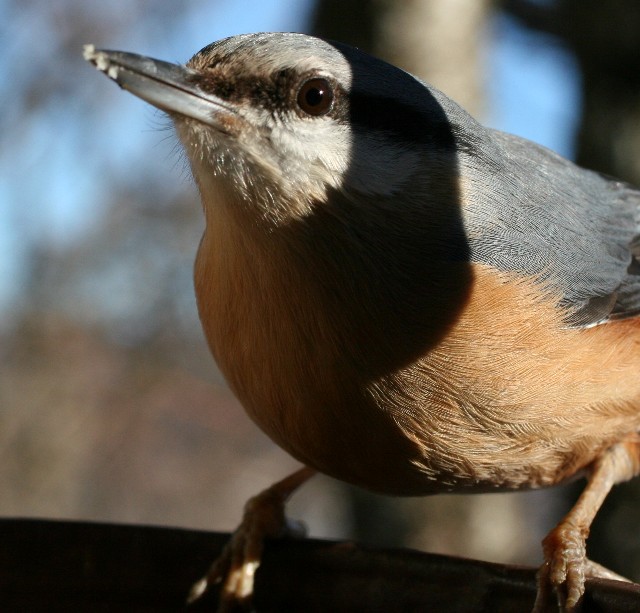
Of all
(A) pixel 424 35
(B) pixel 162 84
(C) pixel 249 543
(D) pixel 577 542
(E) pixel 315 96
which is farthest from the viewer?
(A) pixel 424 35

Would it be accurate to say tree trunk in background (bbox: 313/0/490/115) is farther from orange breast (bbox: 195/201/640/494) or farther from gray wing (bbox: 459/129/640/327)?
orange breast (bbox: 195/201/640/494)

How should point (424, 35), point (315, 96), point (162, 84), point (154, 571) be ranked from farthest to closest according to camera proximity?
point (424, 35)
point (154, 571)
point (315, 96)
point (162, 84)

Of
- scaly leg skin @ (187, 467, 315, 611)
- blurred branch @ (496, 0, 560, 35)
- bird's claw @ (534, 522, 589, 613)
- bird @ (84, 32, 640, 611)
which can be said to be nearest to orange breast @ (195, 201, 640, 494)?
bird @ (84, 32, 640, 611)

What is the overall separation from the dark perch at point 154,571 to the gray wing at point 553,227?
2.45 feet

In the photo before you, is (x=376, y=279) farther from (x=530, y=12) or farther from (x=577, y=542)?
(x=530, y=12)

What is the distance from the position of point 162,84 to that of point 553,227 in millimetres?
1089

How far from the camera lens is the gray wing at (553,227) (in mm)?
2123

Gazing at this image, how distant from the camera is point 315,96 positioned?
191cm

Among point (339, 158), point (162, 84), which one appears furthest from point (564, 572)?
point (162, 84)

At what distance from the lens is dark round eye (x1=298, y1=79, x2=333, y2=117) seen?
1.91m

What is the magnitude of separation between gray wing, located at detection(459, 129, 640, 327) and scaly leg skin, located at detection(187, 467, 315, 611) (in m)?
0.98

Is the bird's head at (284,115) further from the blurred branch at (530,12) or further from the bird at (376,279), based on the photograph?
the blurred branch at (530,12)

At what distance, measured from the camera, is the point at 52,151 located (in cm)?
634

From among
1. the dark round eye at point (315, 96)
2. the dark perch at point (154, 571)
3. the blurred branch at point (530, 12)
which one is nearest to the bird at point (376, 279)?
the dark round eye at point (315, 96)
